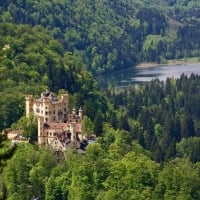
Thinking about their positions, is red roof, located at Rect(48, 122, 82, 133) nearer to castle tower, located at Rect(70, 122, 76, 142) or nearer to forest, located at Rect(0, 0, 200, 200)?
castle tower, located at Rect(70, 122, 76, 142)

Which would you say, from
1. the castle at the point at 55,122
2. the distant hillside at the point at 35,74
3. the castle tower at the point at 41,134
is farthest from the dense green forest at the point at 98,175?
the distant hillside at the point at 35,74

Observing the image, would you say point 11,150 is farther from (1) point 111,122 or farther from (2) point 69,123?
(1) point 111,122

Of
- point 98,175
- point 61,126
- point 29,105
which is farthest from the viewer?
point 29,105

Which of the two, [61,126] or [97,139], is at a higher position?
[61,126]

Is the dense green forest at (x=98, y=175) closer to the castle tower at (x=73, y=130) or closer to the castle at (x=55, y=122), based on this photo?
the castle at (x=55, y=122)

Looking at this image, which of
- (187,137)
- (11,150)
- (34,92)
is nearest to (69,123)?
(34,92)

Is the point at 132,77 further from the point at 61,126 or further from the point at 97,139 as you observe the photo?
the point at 61,126

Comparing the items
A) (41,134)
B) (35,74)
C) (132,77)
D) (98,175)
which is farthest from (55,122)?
(132,77)

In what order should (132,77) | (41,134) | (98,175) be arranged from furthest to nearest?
(132,77), (41,134), (98,175)

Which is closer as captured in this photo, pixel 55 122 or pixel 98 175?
pixel 98 175
